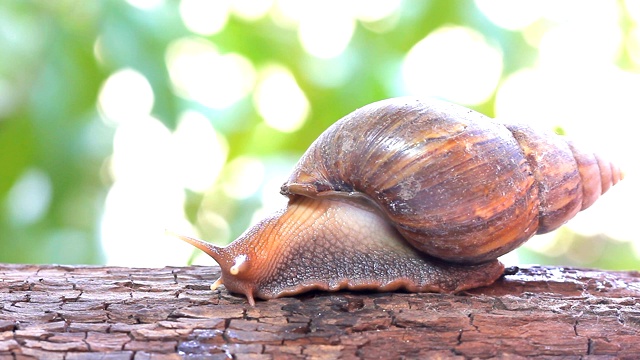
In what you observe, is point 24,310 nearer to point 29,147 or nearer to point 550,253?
point 29,147

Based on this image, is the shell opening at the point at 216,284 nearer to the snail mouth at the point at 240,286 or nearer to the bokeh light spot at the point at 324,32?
the snail mouth at the point at 240,286

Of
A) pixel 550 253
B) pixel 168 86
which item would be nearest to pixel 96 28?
pixel 168 86

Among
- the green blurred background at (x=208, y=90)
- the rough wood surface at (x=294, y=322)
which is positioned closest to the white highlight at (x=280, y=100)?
the green blurred background at (x=208, y=90)

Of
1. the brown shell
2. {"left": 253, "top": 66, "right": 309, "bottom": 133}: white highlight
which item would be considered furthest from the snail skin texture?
{"left": 253, "top": 66, "right": 309, "bottom": 133}: white highlight

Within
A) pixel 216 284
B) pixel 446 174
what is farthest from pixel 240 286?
pixel 446 174

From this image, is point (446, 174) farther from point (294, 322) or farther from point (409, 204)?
point (294, 322)

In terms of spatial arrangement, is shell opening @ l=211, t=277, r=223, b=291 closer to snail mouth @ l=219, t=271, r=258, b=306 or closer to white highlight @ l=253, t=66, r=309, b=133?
snail mouth @ l=219, t=271, r=258, b=306

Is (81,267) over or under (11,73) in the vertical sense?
under
